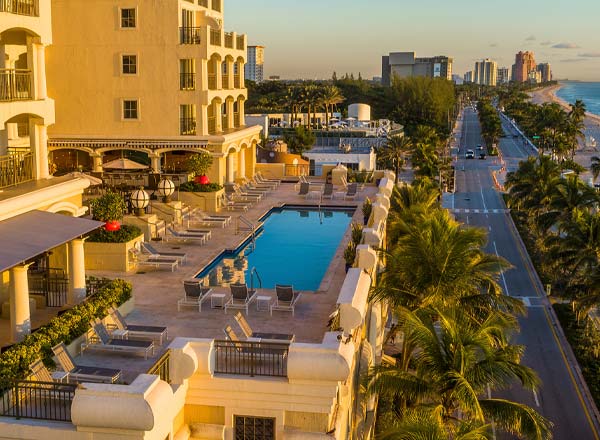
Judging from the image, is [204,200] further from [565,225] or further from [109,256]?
[565,225]

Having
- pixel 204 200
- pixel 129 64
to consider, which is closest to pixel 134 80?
pixel 129 64

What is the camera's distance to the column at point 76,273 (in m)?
16.7

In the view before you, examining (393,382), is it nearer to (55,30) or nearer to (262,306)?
(262,306)

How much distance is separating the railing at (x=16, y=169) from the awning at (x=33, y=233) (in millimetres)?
2090

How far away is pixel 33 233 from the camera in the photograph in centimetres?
1464

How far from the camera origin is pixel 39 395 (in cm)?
1118

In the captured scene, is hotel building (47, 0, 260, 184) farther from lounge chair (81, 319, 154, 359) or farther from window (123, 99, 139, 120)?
lounge chair (81, 319, 154, 359)

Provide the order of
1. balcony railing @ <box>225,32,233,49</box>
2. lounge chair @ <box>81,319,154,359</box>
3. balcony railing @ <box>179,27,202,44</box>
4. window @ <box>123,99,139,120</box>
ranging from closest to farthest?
lounge chair @ <box>81,319,154,359</box> → balcony railing @ <box>179,27,202,44</box> → window @ <box>123,99,139,120</box> → balcony railing @ <box>225,32,233,49</box>

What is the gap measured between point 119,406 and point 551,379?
2037 cm

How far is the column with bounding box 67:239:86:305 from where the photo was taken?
16.7 meters

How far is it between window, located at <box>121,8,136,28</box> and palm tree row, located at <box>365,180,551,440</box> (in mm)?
20211

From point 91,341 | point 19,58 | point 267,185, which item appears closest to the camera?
point 91,341

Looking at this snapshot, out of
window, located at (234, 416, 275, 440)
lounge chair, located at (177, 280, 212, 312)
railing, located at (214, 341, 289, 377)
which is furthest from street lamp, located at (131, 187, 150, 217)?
window, located at (234, 416, 275, 440)

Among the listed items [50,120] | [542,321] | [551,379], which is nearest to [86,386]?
[50,120]
